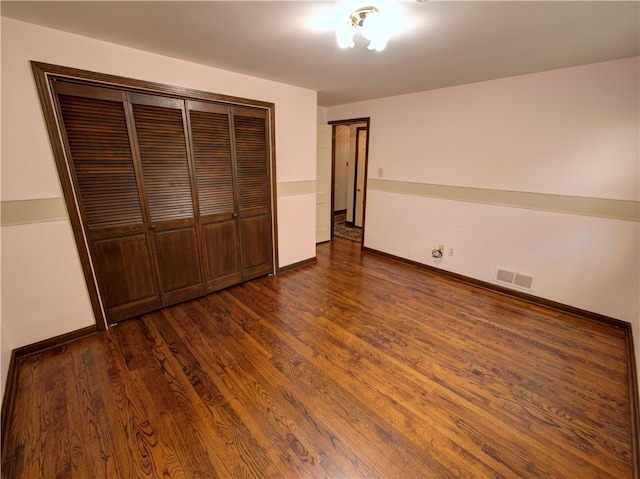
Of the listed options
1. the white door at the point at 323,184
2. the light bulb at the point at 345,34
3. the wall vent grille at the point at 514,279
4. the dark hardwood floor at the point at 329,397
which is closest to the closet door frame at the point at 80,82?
the dark hardwood floor at the point at 329,397

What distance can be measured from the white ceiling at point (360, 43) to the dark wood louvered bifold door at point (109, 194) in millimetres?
478

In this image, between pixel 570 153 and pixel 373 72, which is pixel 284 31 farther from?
pixel 570 153

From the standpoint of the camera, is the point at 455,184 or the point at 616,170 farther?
the point at 455,184

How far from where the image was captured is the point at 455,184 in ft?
10.9

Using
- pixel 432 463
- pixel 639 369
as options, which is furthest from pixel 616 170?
pixel 432 463

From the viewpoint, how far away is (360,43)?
1978 mm

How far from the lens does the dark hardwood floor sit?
1.40 m

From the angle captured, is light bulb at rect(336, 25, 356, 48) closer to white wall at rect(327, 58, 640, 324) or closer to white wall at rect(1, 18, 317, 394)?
white wall at rect(1, 18, 317, 394)

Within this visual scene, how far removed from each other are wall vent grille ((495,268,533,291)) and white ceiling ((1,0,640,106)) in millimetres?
1994

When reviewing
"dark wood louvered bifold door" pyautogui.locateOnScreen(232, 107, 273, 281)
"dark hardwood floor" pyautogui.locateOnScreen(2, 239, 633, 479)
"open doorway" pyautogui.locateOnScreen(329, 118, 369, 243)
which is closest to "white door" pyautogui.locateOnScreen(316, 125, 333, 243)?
"open doorway" pyautogui.locateOnScreen(329, 118, 369, 243)

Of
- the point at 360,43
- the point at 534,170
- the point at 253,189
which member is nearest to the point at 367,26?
the point at 360,43

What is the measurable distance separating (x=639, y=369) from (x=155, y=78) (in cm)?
410

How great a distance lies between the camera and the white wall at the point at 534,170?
2354 mm

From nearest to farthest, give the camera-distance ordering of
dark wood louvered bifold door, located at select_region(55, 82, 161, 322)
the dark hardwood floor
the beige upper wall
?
the dark hardwood floor, dark wood louvered bifold door, located at select_region(55, 82, 161, 322), the beige upper wall
